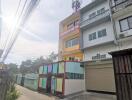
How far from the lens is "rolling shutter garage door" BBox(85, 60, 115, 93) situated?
13.2m

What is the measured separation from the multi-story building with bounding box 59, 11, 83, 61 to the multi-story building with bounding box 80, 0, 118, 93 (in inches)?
39.2

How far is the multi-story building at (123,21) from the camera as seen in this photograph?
13164mm

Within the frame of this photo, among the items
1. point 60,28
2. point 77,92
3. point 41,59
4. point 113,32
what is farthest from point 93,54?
point 41,59

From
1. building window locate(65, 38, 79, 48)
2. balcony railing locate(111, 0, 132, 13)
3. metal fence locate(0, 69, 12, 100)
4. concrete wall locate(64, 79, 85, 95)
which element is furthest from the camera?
building window locate(65, 38, 79, 48)

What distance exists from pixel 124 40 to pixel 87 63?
5.08 meters

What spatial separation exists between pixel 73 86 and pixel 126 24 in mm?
8890

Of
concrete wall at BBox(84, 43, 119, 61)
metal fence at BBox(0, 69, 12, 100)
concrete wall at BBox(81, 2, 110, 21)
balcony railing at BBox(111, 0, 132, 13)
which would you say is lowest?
metal fence at BBox(0, 69, 12, 100)

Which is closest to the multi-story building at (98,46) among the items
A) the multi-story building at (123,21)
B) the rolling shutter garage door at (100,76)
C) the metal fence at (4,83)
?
the rolling shutter garage door at (100,76)

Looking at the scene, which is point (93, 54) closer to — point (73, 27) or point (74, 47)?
point (74, 47)

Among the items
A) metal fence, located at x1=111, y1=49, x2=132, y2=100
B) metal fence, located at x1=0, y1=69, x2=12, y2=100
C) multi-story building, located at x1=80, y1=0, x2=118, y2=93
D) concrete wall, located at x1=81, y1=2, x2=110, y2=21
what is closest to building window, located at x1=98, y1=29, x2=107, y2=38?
multi-story building, located at x1=80, y1=0, x2=118, y2=93

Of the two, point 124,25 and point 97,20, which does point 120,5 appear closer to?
point 124,25

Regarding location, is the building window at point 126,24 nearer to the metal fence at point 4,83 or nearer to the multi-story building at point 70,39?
the multi-story building at point 70,39

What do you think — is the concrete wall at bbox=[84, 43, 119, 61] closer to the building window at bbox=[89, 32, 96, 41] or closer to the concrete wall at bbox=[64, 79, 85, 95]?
the building window at bbox=[89, 32, 96, 41]

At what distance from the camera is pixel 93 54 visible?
53.2 ft
